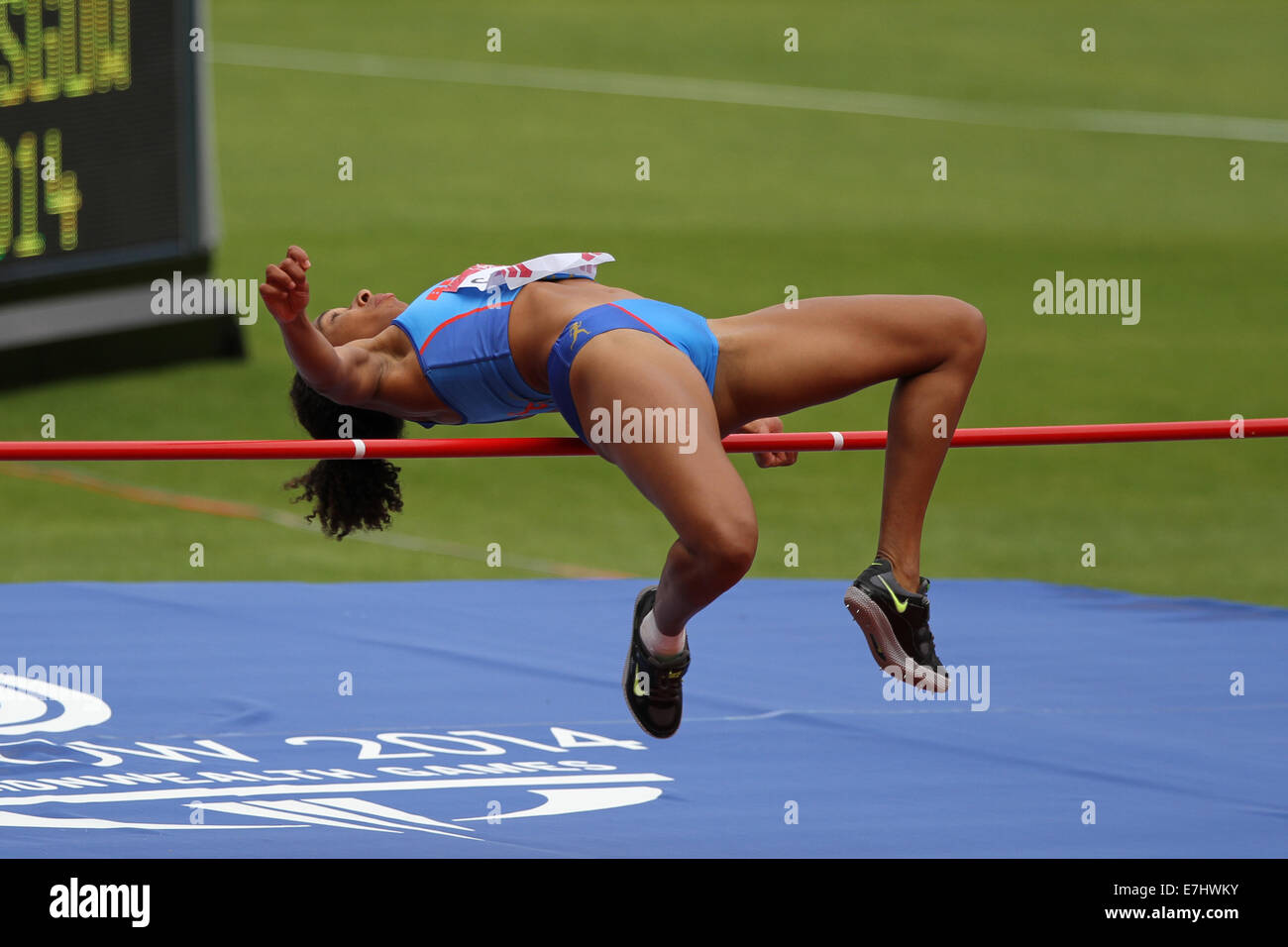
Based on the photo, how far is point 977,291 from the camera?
45.5ft

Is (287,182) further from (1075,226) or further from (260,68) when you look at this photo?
(1075,226)

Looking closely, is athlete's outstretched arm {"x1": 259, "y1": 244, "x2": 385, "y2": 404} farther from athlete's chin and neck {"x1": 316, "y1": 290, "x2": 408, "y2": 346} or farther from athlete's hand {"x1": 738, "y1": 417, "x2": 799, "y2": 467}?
athlete's hand {"x1": 738, "y1": 417, "x2": 799, "y2": 467}

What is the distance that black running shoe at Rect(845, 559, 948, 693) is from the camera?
3.84 metres

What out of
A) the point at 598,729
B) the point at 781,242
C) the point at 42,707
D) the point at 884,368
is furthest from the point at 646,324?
the point at 781,242

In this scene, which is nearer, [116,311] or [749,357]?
[749,357]

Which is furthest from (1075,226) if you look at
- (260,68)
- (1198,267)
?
(260,68)

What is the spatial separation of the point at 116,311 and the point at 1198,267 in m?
8.45

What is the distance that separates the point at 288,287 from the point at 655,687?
3.46 feet

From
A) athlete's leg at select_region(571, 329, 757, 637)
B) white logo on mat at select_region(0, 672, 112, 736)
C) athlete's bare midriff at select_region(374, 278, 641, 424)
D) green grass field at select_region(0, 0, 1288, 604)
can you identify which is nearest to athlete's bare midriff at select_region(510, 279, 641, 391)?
athlete's bare midriff at select_region(374, 278, 641, 424)

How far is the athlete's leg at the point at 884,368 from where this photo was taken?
A: 3889 mm

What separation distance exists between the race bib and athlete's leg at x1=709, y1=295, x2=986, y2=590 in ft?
0.96

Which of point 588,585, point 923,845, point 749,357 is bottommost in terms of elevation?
point 923,845

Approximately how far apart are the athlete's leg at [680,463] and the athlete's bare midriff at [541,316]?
4.7 inches

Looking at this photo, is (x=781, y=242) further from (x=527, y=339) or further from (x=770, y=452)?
(x=527, y=339)
